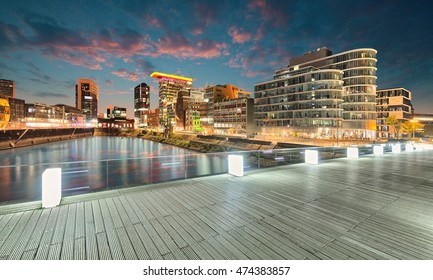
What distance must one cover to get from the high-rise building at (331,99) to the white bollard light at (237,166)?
5649 cm

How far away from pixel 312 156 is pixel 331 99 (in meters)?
53.6

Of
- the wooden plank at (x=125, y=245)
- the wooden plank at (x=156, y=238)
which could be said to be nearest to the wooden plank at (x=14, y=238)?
the wooden plank at (x=125, y=245)

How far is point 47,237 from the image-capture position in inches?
153

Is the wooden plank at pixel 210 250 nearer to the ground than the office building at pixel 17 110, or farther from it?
nearer to the ground

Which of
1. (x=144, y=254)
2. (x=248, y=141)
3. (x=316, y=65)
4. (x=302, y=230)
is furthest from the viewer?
(x=316, y=65)

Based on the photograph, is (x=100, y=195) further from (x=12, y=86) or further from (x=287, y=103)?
(x=12, y=86)

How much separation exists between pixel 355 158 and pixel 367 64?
6233 centimetres

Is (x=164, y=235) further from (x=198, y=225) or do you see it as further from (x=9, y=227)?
(x=9, y=227)

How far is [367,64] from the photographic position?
61.0 metres

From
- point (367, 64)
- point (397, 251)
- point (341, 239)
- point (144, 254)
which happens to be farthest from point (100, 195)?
point (367, 64)

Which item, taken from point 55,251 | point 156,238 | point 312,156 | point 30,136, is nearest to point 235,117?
point 312,156

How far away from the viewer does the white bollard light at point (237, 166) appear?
9211 mm

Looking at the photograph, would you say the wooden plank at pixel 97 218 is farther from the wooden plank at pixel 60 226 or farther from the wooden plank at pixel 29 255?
the wooden plank at pixel 29 255

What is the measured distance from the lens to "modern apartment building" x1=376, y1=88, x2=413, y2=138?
7400 cm
